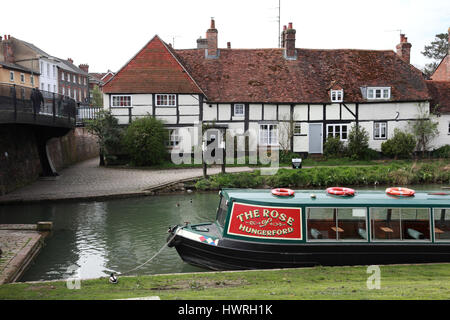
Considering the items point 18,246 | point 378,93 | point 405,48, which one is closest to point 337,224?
point 18,246

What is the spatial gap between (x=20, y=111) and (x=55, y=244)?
22.4 feet

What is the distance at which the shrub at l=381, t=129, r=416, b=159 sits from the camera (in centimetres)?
2888

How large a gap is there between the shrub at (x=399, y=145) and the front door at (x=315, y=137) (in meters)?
3.99

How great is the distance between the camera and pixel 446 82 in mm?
32719

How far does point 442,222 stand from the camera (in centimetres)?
970

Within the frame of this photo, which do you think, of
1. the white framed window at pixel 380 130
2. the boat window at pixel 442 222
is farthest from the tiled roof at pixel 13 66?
the boat window at pixel 442 222

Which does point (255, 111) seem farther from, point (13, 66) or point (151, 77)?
point (13, 66)

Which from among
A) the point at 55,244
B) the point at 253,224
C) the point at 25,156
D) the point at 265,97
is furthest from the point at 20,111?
the point at 265,97

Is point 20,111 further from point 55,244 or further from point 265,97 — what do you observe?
point 265,97

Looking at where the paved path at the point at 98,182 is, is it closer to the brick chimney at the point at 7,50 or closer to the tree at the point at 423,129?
the tree at the point at 423,129

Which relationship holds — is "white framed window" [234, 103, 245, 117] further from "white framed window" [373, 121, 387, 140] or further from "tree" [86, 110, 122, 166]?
"white framed window" [373, 121, 387, 140]

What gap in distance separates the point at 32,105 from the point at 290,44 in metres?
18.9

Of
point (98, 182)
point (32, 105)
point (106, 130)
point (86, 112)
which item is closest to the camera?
point (32, 105)

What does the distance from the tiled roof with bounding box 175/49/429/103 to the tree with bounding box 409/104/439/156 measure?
43.8 inches
